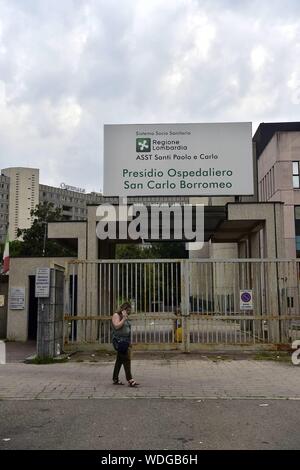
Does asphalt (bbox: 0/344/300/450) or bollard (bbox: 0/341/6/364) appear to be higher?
bollard (bbox: 0/341/6/364)

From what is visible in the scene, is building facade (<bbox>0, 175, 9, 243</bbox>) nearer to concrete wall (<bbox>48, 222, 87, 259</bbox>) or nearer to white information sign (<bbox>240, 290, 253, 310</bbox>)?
concrete wall (<bbox>48, 222, 87, 259</bbox>)

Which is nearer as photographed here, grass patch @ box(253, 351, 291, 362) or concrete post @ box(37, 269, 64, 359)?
concrete post @ box(37, 269, 64, 359)

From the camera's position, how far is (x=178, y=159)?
17516 millimetres

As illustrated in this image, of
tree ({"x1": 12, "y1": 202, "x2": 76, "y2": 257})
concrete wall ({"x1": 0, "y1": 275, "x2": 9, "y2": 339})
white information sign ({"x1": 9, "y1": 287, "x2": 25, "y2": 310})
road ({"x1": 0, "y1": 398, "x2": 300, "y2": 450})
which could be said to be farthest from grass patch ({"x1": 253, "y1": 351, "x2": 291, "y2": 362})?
tree ({"x1": 12, "y1": 202, "x2": 76, "y2": 257})

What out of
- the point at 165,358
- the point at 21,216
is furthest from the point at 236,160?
the point at 21,216

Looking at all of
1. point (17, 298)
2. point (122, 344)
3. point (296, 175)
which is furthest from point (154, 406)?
point (296, 175)

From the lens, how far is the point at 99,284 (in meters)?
16.1

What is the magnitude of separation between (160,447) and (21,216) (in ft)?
347

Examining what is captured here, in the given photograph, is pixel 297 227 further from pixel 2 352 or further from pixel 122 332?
pixel 122 332

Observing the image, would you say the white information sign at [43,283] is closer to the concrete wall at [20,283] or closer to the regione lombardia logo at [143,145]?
the concrete wall at [20,283]

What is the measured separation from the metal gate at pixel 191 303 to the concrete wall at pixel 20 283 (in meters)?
3.93

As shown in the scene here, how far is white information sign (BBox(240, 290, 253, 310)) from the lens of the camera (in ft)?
48.1

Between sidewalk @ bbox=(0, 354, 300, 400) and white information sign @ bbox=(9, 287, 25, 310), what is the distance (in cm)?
666
